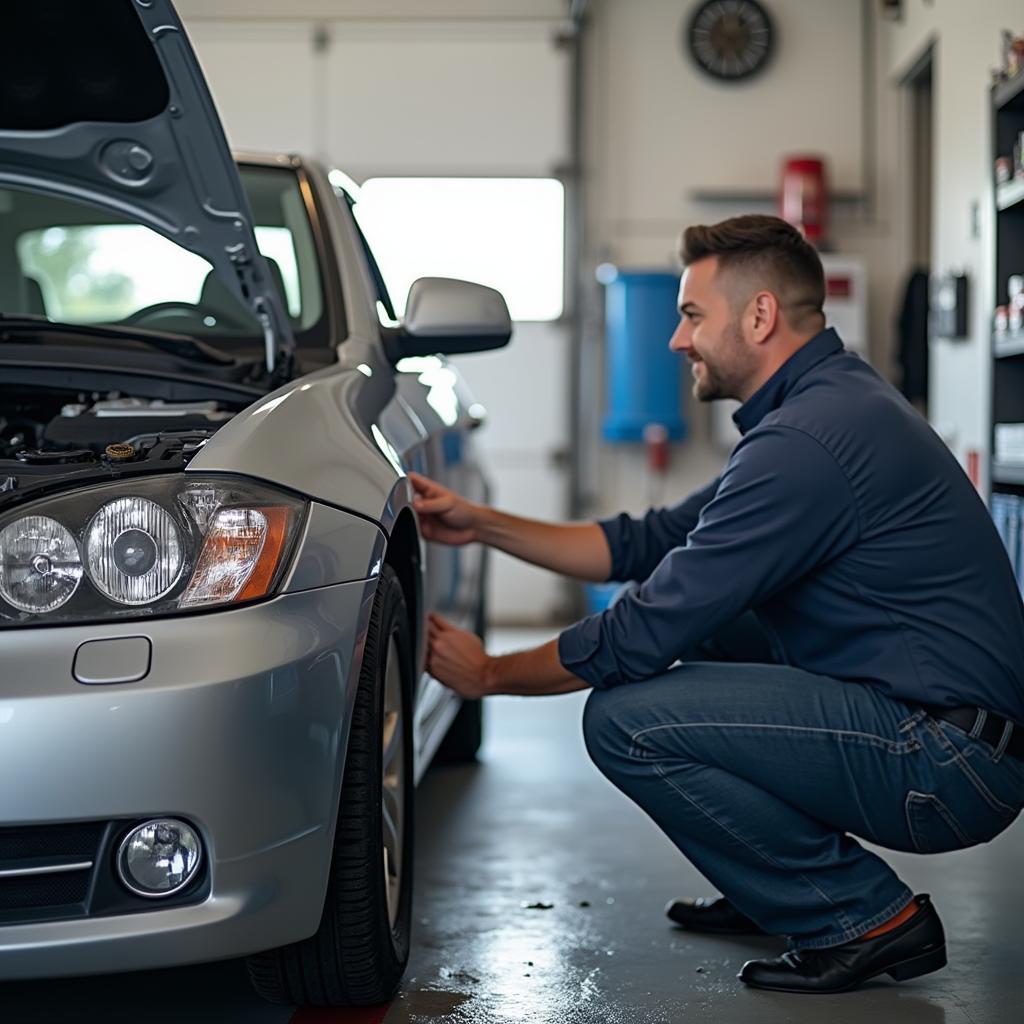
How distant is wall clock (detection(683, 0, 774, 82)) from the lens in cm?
762

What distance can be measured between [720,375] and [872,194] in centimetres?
554

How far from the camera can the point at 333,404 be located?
2.11 m

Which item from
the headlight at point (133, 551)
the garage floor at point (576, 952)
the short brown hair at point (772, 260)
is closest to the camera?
the headlight at point (133, 551)

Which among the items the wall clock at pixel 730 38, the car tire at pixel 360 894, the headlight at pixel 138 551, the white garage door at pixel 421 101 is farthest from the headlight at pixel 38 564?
the wall clock at pixel 730 38

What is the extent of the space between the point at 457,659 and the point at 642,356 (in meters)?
5.00

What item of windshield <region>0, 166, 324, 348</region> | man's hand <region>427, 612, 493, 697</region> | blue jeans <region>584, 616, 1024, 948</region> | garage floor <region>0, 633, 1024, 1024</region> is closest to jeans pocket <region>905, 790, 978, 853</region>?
blue jeans <region>584, 616, 1024, 948</region>

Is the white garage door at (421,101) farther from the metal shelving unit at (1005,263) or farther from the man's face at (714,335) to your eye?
the man's face at (714,335)

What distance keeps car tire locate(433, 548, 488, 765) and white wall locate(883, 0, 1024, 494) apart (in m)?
1.93

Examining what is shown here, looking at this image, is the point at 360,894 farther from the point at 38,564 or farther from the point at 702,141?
the point at 702,141

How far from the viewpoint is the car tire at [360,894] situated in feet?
6.23

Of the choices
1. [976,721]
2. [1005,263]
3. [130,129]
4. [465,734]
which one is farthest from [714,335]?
[1005,263]

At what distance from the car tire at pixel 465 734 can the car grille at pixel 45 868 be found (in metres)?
2.40

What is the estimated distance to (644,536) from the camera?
295cm

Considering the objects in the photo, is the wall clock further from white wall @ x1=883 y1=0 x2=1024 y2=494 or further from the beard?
the beard
